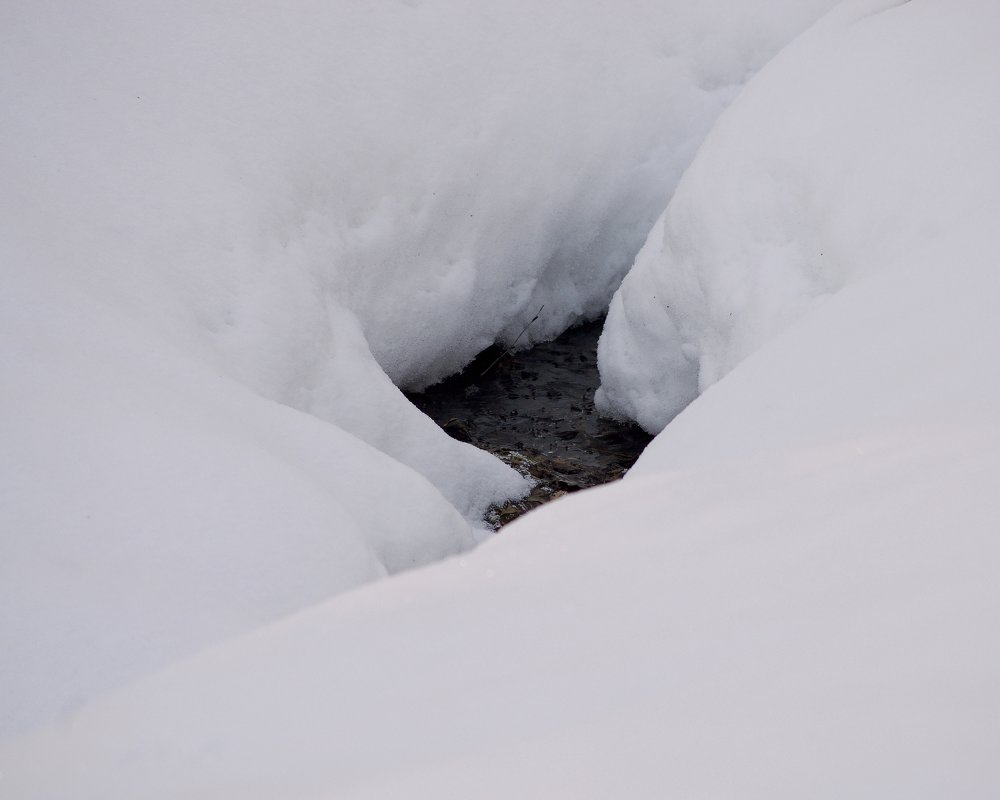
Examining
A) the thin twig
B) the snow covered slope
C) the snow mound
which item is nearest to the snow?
the thin twig

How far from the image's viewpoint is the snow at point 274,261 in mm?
1747

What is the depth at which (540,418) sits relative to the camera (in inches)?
164

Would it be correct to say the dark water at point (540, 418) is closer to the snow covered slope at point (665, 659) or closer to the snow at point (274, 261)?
the snow at point (274, 261)

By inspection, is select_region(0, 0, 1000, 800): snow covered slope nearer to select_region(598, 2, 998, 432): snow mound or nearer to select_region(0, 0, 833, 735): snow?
select_region(0, 0, 833, 735): snow

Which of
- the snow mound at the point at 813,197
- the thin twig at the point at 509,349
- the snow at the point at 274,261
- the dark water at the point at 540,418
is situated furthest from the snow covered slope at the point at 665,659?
the thin twig at the point at 509,349

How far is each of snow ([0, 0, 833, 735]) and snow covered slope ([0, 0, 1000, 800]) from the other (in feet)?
2.07

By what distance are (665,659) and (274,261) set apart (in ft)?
8.19

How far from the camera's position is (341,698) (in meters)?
0.93

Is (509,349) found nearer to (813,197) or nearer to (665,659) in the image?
(813,197)

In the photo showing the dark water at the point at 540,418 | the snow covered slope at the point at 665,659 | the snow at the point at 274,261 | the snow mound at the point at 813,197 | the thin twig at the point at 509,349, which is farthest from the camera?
the thin twig at the point at 509,349

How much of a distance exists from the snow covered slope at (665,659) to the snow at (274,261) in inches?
24.8

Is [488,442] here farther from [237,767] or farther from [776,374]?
[237,767]

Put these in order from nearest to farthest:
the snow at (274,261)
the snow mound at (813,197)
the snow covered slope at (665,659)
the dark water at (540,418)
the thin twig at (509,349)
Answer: the snow covered slope at (665,659)
the snow at (274,261)
the snow mound at (813,197)
the dark water at (540,418)
the thin twig at (509,349)

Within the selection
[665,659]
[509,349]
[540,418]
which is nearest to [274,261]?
[540,418]
